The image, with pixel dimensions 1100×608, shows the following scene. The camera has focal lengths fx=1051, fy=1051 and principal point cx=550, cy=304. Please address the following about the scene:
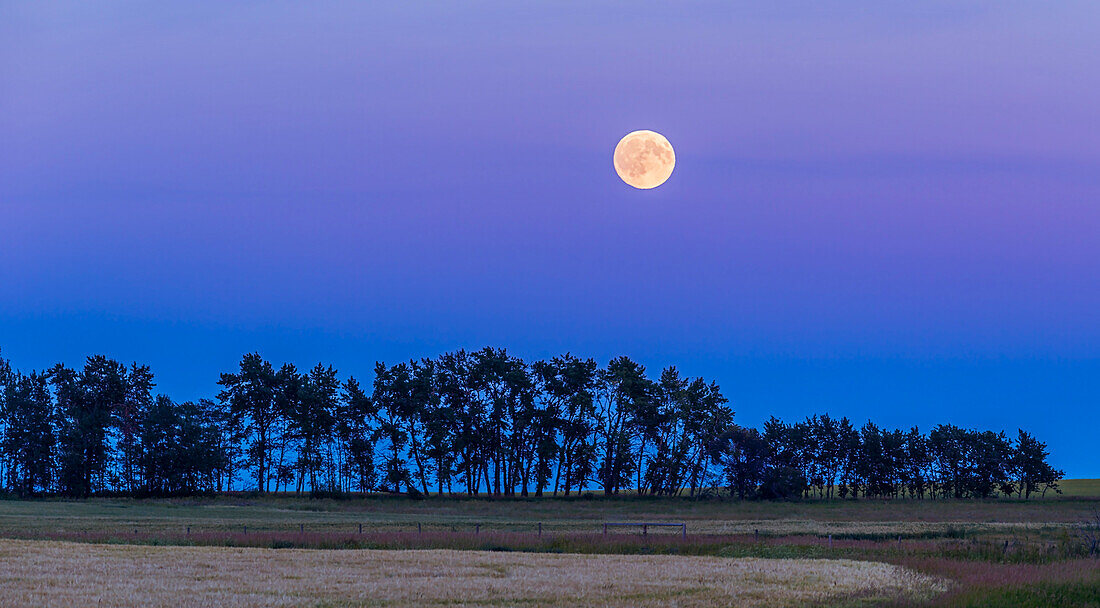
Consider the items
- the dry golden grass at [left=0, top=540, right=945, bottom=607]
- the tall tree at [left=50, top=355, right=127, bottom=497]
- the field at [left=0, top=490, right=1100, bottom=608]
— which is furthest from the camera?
the tall tree at [left=50, top=355, right=127, bottom=497]

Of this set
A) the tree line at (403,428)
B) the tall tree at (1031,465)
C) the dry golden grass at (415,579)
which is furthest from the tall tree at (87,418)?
the tall tree at (1031,465)

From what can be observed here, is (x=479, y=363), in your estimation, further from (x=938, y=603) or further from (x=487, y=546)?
(x=938, y=603)

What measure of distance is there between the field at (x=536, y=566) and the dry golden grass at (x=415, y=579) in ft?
0.22

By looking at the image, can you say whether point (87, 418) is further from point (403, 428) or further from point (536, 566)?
point (536, 566)

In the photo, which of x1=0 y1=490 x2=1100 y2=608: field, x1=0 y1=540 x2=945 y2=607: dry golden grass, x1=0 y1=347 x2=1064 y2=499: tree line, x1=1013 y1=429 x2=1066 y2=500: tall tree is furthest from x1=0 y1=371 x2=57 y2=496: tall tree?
x1=1013 y1=429 x2=1066 y2=500: tall tree

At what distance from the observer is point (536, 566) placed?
35.1 meters

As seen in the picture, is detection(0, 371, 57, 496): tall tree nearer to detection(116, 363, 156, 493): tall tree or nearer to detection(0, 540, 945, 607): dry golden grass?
detection(116, 363, 156, 493): tall tree

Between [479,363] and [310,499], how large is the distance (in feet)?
78.0

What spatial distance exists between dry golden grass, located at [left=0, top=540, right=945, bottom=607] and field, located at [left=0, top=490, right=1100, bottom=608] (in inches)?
2.6

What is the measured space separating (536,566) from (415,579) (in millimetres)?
5378

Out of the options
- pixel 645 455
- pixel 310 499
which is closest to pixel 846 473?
pixel 645 455

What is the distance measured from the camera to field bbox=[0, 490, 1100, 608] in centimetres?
2752

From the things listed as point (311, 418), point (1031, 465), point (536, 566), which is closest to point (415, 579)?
point (536, 566)

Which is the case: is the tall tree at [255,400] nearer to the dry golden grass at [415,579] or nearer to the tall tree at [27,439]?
the tall tree at [27,439]
